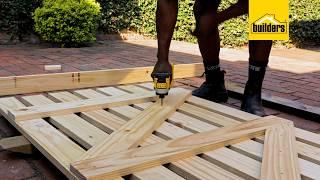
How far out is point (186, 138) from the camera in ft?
5.44

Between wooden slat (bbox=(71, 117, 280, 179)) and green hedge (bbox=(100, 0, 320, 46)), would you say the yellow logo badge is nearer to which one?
wooden slat (bbox=(71, 117, 280, 179))

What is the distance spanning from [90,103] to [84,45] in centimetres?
459

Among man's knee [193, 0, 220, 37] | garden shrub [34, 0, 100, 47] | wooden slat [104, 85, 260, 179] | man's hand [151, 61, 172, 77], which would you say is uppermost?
garden shrub [34, 0, 100, 47]

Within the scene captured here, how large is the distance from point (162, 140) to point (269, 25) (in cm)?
75

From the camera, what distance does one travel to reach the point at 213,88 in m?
2.73

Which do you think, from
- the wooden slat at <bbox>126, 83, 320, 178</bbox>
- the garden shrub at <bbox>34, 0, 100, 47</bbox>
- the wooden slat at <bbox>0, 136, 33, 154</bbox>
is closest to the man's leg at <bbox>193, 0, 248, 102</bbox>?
the wooden slat at <bbox>126, 83, 320, 178</bbox>

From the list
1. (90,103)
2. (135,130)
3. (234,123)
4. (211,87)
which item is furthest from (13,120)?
(211,87)

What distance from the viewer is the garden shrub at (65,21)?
6215 millimetres

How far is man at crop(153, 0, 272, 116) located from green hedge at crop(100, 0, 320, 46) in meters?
4.94

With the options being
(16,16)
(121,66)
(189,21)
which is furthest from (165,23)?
(189,21)

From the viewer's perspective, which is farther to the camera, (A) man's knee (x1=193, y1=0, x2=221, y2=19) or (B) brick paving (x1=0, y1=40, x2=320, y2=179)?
(A) man's knee (x1=193, y1=0, x2=221, y2=19)

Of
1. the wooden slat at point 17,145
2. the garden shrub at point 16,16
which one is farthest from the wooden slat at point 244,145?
the garden shrub at point 16,16

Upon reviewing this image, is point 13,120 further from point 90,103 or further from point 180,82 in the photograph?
point 180,82

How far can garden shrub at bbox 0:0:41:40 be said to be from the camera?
6523 mm
